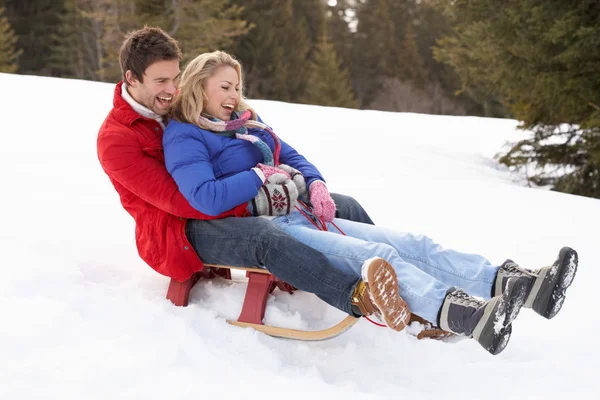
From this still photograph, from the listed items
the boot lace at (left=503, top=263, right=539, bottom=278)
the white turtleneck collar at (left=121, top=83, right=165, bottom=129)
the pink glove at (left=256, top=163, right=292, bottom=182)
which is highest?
the white turtleneck collar at (left=121, top=83, right=165, bottom=129)

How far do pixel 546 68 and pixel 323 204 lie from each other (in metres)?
5.71

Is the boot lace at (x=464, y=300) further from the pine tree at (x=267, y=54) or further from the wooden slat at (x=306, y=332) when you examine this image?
the pine tree at (x=267, y=54)

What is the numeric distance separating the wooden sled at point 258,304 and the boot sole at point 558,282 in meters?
0.79

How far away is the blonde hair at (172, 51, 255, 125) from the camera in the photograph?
304 centimetres

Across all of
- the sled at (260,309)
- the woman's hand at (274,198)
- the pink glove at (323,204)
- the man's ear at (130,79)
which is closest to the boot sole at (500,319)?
the sled at (260,309)

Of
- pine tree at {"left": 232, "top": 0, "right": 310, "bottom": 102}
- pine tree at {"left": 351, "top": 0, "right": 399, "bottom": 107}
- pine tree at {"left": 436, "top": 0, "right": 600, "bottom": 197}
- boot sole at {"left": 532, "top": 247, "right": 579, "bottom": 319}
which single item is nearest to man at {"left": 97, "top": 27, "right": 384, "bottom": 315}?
boot sole at {"left": 532, "top": 247, "right": 579, "bottom": 319}

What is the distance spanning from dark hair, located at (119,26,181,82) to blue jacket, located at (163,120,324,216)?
0.30 m

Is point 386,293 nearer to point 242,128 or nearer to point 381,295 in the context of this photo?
point 381,295

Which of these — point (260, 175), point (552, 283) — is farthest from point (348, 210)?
point (552, 283)

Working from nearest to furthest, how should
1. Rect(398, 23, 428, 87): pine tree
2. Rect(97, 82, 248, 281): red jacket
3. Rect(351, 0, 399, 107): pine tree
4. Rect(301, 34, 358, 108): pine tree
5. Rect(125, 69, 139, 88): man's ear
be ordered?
Rect(97, 82, 248, 281): red jacket → Rect(125, 69, 139, 88): man's ear → Rect(301, 34, 358, 108): pine tree → Rect(398, 23, 428, 87): pine tree → Rect(351, 0, 399, 107): pine tree

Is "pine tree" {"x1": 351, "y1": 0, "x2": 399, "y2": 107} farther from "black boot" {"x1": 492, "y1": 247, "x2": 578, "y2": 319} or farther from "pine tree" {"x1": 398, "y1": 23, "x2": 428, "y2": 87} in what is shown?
"black boot" {"x1": 492, "y1": 247, "x2": 578, "y2": 319}

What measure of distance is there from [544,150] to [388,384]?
7.00 meters

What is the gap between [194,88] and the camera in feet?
10.0

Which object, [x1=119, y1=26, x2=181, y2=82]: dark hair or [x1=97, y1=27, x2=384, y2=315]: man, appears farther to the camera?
[x1=119, y1=26, x2=181, y2=82]: dark hair
